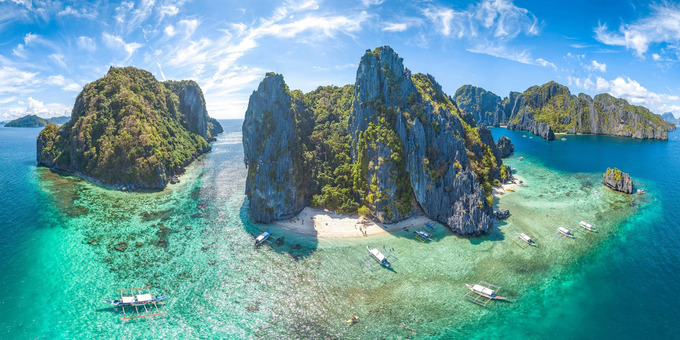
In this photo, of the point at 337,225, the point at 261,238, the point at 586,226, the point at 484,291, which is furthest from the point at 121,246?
the point at 586,226

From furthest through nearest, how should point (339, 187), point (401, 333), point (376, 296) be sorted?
point (339, 187) < point (376, 296) < point (401, 333)

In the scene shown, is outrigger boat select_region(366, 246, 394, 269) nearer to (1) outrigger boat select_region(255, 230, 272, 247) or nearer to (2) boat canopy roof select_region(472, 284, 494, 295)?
(2) boat canopy roof select_region(472, 284, 494, 295)

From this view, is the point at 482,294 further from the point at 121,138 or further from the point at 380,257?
the point at 121,138

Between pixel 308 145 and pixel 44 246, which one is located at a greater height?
pixel 308 145

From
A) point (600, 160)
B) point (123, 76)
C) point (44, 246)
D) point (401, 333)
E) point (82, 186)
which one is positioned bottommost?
point (401, 333)

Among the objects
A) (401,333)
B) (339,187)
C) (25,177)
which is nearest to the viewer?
(401,333)

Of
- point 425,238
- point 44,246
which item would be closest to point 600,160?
point 425,238

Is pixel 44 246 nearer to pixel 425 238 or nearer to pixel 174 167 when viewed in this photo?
pixel 174 167
